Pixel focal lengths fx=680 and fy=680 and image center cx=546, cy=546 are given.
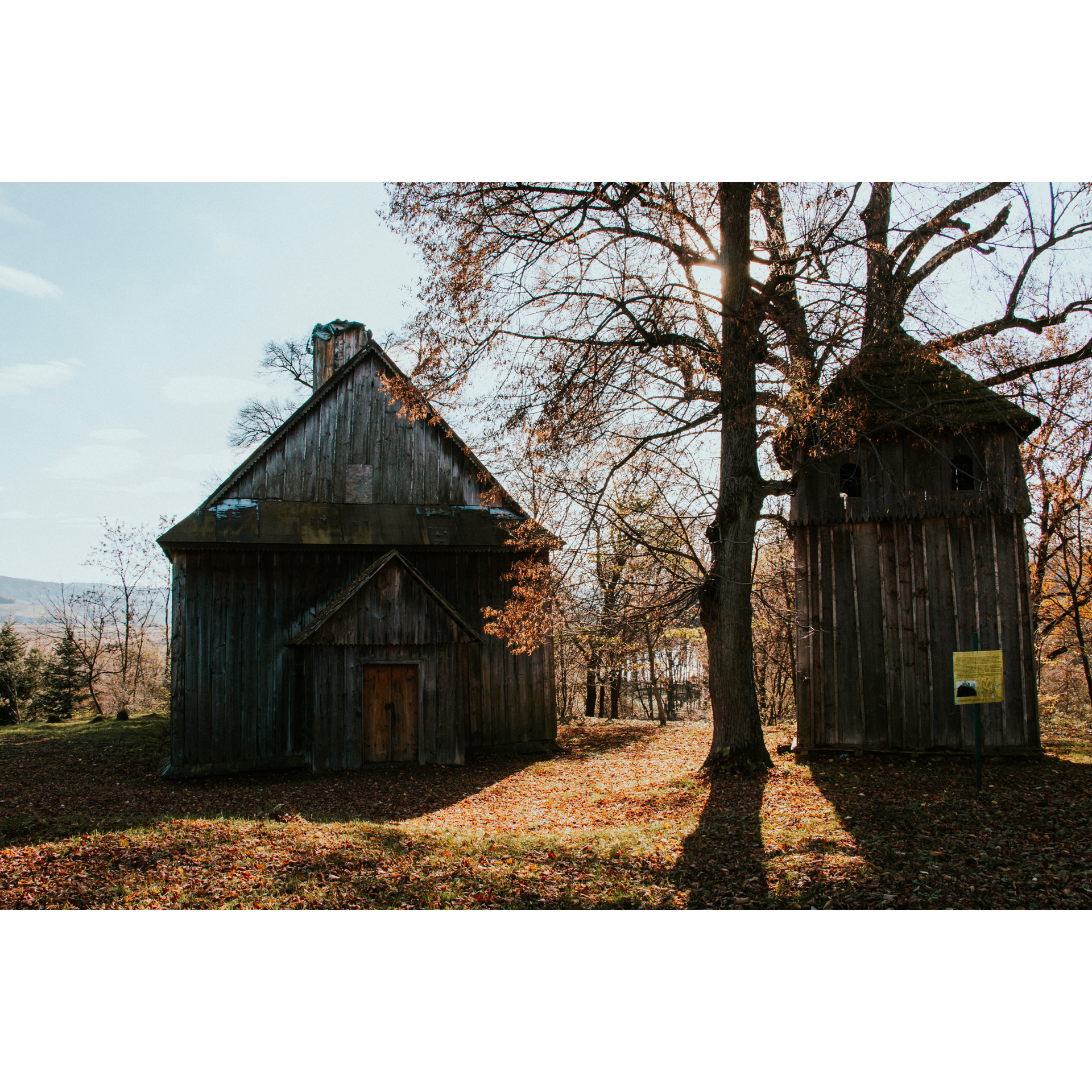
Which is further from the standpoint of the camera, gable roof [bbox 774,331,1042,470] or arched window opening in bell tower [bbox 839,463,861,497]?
arched window opening in bell tower [bbox 839,463,861,497]

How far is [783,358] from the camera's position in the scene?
34.0ft

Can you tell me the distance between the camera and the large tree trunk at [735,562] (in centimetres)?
1049

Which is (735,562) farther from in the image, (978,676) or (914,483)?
(914,483)

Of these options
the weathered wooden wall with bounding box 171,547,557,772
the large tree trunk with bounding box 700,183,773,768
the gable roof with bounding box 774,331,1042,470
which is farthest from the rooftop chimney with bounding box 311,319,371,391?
the gable roof with bounding box 774,331,1042,470

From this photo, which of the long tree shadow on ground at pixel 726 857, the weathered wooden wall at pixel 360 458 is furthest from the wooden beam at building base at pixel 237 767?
the long tree shadow on ground at pixel 726 857

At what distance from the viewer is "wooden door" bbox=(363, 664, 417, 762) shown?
14000 millimetres

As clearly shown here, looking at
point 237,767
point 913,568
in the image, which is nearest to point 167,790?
point 237,767

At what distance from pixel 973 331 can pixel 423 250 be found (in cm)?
882

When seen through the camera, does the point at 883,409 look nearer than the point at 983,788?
No

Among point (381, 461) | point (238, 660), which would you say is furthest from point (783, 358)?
point (238, 660)

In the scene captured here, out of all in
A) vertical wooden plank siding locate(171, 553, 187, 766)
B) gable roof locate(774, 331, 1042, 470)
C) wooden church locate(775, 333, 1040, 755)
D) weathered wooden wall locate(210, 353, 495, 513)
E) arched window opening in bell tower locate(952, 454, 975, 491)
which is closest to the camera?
gable roof locate(774, 331, 1042, 470)

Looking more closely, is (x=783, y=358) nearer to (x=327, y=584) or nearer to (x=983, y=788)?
(x=983, y=788)

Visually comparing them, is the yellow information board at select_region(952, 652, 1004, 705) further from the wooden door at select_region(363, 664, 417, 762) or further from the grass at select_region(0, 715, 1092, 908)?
the wooden door at select_region(363, 664, 417, 762)

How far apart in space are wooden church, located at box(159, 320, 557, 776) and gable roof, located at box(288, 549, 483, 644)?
4 cm
